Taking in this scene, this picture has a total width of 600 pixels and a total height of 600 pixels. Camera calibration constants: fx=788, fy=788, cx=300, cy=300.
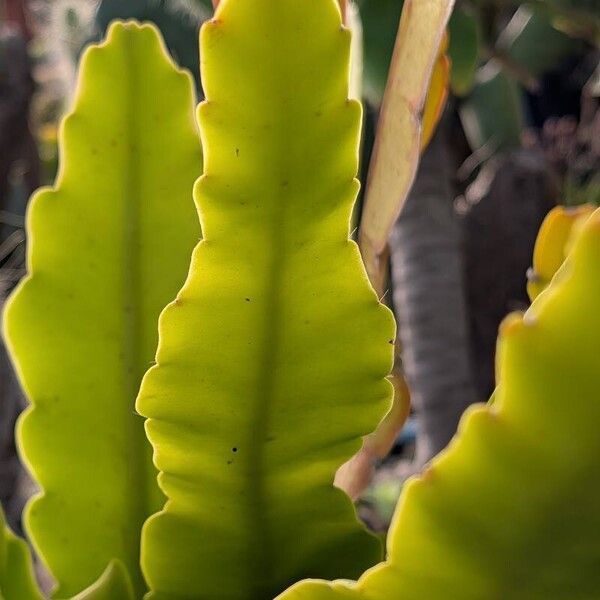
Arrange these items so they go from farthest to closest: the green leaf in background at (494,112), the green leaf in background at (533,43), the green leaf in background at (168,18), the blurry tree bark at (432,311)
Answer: the green leaf in background at (533,43) < the green leaf in background at (494,112) < the green leaf in background at (168,18) < the blurry tree bark at (432,311)

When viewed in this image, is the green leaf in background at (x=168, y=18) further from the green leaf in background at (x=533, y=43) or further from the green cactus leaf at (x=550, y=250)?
the green cactus leaf at (x=550, y=250)

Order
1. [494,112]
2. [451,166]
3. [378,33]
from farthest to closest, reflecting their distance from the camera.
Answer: [494,112] < [451,166] < [378,33]

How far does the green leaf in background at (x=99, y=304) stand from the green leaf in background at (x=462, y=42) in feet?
2.78

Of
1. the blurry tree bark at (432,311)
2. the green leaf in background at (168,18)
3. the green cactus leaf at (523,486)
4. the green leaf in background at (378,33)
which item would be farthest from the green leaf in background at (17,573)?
the green leaf in background at (168,18)

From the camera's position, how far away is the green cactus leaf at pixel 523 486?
0.19 metres

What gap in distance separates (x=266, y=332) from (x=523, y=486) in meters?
0.10

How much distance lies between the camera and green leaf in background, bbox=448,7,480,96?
3.71 ft

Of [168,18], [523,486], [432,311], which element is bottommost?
[432,311]

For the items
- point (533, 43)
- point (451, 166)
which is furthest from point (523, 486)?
point (533, 43)

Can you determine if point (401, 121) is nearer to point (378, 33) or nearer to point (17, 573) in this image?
point (17, 573)

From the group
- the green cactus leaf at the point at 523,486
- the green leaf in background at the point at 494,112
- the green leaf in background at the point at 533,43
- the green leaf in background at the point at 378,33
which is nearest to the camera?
the green cactus leaf at the point at 523,486

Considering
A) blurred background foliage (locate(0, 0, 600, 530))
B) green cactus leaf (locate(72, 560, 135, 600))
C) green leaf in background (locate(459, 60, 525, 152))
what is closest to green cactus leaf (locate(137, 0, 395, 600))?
green cactus leaf (locate(72, 560, 135, 600))

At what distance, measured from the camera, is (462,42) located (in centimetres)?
113

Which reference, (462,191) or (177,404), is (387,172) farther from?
(462,191)
